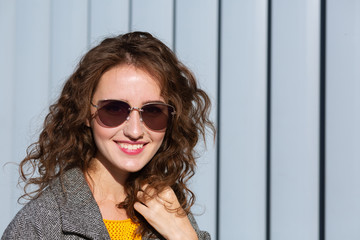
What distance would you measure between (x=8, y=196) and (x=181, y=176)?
0.94 m

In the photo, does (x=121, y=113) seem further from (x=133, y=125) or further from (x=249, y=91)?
(x=249, y=91)

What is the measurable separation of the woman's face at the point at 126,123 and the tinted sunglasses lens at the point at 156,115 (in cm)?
2

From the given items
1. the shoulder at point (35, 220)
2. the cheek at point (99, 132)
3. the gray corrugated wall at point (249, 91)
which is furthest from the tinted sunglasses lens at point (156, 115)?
the gray corrugated wall at point (249, 91)

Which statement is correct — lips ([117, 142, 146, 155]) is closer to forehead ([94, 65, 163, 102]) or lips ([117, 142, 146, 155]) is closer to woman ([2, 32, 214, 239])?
woman ([2, 32, 214, 239])

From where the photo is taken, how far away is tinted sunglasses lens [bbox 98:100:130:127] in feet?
4.27

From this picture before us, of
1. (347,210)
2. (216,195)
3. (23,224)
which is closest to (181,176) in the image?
(216,195)

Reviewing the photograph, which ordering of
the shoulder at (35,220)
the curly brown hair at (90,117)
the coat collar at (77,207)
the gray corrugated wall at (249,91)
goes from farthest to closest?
1. the gray corrugated wall at (249,91)
2. the curly brown hair at (90,117)
3. the coat collar at (77,207)
4. the shoulder at (35,220)

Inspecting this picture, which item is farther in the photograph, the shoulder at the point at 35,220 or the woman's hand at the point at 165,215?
the woman's hand at the point at 165,215

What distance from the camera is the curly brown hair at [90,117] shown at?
4.51ft

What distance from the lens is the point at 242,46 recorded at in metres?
A: 1.98

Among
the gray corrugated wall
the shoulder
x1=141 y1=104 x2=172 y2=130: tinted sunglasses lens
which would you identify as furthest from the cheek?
the gray corrugated wall

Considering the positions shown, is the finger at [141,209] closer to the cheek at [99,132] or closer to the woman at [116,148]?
the woman at [116,148]

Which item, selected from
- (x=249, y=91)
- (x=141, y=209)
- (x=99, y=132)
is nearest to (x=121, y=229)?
(x=141, y=209)

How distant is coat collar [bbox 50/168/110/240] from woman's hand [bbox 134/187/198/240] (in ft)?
0.57
